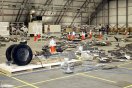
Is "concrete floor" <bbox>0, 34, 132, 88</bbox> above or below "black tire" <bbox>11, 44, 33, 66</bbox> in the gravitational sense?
below

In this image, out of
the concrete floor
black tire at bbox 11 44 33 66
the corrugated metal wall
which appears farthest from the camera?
the corrugated metal wall

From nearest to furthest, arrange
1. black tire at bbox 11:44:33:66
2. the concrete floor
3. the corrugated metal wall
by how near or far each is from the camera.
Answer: the concrete floor, black tire at bbox 11:44:33:66, the corrugated metal wall

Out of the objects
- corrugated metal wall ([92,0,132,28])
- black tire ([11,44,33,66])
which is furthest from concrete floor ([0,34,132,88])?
corrugated metal wall ([92,0,132,28])

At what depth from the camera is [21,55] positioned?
972cm

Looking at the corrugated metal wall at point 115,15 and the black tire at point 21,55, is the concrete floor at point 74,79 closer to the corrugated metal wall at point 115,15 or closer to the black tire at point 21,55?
the black tire at point 21,55

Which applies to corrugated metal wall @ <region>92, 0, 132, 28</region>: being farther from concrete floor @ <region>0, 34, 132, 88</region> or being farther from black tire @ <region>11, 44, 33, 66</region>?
black tire @ <region>11, 44, 33, 66</region>

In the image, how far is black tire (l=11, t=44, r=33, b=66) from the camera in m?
9.42

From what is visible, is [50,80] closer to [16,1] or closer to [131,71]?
[131,71]

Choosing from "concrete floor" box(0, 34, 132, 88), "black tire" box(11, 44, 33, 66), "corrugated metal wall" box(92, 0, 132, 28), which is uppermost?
"corrugated metal wall" box(92, 0, 132, 28)

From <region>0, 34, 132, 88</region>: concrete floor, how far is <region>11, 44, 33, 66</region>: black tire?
0.65m

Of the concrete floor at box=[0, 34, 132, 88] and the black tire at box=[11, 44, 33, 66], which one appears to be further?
the black tire at box=[11, 44, 33, 66]

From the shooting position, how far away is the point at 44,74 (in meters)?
8.98

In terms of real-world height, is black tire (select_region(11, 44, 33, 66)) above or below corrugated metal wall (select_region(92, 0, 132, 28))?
below

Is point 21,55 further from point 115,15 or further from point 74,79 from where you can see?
point 115,15
